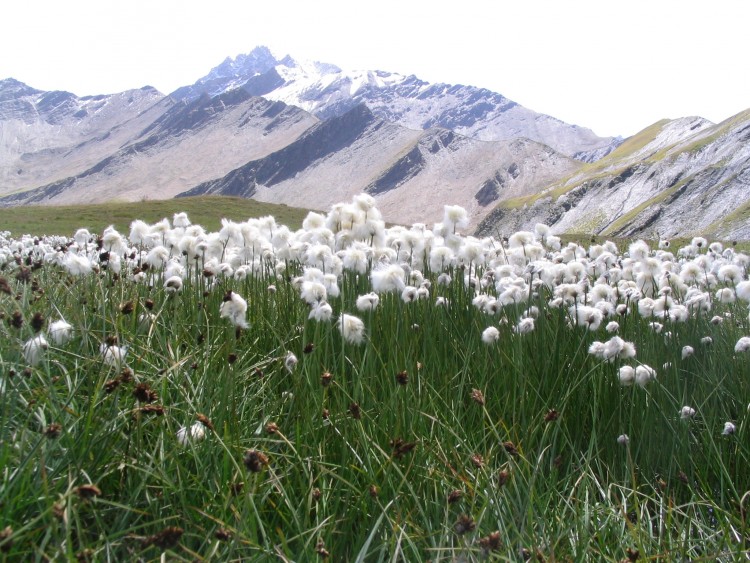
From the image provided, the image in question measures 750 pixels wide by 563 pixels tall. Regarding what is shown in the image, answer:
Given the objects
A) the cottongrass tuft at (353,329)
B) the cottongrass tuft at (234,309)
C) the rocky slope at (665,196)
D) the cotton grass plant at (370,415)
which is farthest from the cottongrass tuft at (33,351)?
the rocky slope at (665,196)

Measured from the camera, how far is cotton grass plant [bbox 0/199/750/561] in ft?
7.16

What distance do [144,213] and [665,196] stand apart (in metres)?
67.2

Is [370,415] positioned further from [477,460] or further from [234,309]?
[477,460]

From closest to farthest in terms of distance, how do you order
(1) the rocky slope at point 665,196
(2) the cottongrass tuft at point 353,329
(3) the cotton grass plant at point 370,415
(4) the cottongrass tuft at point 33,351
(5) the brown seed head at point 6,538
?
(5) the brown seed head at point 6,538 → (3) the cotton grass plant at point 370,415 → (4) the cottongrass tuft at point 33,351 → (2) the cottongrass tuft at point 353,329 → (1) the rocky slope at point 665,196

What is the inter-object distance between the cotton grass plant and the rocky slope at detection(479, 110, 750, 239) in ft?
137

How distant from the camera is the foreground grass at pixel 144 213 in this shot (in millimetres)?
60912

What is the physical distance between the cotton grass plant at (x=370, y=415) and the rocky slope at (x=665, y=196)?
41724 millimetres

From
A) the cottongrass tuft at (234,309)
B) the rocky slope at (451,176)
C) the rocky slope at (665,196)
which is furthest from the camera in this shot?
the rocky slope at (451,176)

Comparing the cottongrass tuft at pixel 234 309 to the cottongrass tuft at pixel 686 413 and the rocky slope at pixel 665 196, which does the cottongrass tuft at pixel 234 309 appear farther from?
the rocky slope at pixel 665 196

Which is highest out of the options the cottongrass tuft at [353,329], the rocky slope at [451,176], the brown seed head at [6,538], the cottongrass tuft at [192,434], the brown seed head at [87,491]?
the brown seed head at [87,491]

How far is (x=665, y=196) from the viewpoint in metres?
66.4

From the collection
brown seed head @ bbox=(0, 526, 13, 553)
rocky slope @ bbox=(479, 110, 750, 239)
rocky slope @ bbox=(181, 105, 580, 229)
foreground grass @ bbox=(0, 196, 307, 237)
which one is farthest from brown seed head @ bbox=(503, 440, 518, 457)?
rocky slope @ bbox=(181, 105, 580, 229)

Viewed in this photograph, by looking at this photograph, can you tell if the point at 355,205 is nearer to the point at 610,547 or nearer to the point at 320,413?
the point at 320,413

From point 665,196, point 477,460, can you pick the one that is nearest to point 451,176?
point 665,196
